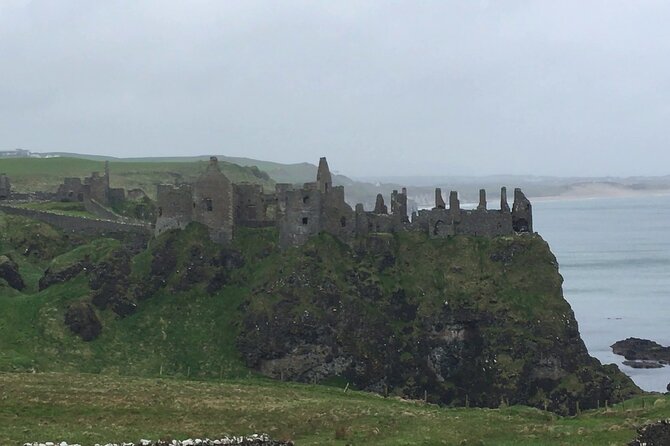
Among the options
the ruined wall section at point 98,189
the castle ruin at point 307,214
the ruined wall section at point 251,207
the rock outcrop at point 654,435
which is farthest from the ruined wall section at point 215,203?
the rock outcrop at point 654,435

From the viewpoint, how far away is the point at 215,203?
77125 millimetres

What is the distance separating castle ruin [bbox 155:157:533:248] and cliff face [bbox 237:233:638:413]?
1.45 metres

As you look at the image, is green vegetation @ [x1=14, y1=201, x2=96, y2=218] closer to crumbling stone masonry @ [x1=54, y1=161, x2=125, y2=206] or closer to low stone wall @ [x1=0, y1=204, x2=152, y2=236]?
low stone wall @ [x1=0, y1=204, x2=152, y2=236]

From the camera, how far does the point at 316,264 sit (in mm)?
73562

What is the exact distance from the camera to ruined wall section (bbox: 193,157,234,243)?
77.0 metres

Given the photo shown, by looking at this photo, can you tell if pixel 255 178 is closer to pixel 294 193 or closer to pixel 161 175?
pixel 161 175

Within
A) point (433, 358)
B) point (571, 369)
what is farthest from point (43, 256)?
point (571, 369)

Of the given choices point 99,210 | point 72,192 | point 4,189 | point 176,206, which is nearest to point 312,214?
point 176,206

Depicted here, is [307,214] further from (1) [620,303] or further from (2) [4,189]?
(1) [620,303]

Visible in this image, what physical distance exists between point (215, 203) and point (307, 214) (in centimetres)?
752

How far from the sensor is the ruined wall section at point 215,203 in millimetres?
77000

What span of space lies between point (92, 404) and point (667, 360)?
69.7 metres

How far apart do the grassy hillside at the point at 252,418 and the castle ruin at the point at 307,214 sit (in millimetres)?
25301

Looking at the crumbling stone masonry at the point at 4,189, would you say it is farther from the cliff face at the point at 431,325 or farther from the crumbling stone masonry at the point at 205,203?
the cliff face at the point at 431,325
